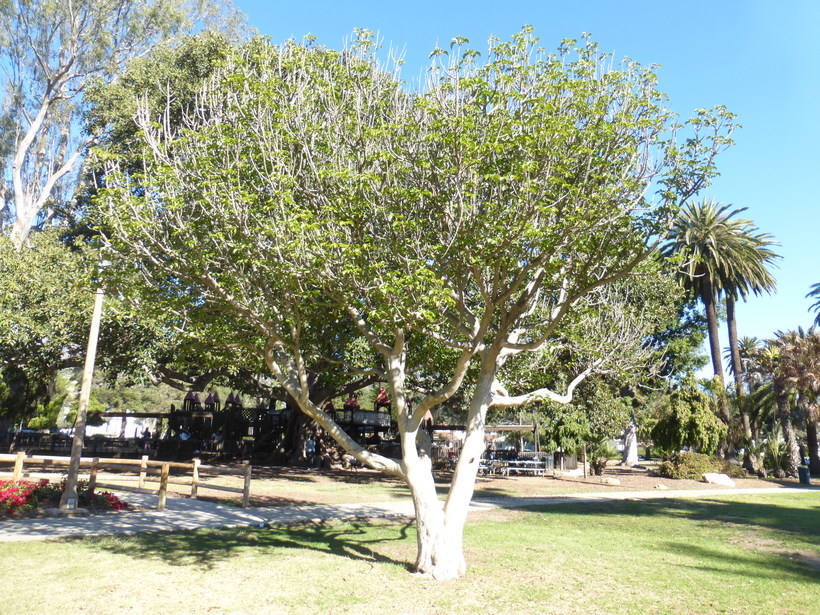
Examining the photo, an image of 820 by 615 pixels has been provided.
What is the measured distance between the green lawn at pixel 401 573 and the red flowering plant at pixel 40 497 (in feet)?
11.6

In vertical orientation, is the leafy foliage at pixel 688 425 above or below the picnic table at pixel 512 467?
above

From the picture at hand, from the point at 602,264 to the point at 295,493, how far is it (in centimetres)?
1313

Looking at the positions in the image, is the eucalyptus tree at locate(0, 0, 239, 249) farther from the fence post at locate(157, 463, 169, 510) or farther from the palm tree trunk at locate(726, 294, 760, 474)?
the palm tree trunk at locate(726, 294, 760, 474)

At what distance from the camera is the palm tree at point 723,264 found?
3728cm

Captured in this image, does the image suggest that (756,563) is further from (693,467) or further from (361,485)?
(693,467)

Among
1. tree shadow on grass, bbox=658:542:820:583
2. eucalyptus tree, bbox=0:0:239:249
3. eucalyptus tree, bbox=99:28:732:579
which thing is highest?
eucalyptus tree, bbox=0:0:239:249

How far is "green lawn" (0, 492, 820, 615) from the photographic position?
7105 mm

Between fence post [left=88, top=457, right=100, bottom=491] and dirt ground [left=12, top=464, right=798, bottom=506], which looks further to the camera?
dirt ground [left=12, top=464, right=798, bottom=506]

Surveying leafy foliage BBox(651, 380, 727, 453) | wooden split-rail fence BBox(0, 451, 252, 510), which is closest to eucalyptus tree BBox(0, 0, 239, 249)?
wooden split-rail fence BBox(0, 451, 252, 510)

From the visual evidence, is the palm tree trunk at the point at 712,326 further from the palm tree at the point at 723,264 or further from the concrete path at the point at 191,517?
the concrete path at the point at 191,517

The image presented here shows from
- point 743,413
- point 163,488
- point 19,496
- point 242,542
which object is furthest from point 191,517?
point 743,413

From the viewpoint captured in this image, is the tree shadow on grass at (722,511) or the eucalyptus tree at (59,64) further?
the eucalyptus tree at (59,64)

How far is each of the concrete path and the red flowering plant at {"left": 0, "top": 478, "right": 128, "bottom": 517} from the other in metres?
0.72

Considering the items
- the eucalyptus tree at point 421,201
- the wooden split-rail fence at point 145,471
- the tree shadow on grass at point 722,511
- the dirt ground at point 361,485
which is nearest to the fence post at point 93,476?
the wooden split-rail fence at point 145,471
